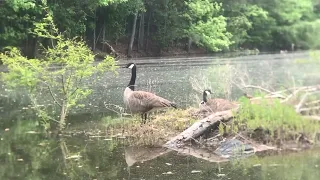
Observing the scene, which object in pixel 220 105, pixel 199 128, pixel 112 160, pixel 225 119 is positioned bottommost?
pixel 112 160

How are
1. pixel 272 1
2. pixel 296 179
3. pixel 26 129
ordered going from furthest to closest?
1. pixel 272 1
2. pixel 26 129
3. pixel 296 179

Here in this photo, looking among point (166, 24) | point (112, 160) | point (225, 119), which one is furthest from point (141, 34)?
point (112, 160)

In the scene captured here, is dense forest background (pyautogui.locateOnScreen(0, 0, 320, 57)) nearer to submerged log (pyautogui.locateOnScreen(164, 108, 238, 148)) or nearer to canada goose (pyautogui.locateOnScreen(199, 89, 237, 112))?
canada goose (pyautogui.locateOnScreen(199, 89, 237, 112))

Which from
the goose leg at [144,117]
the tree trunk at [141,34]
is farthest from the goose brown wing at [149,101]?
the tree trunk at [141,34]

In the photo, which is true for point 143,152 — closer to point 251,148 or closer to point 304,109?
point 251,148

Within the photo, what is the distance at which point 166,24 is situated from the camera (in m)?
46.8

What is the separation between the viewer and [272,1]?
190 feet

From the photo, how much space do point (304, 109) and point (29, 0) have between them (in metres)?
25.6

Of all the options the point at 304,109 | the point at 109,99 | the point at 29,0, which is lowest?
the point at 109,99

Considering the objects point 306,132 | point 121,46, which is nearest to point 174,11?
point 121,46

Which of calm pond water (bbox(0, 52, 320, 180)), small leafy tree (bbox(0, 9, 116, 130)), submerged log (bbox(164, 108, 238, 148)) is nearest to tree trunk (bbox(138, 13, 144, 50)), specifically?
small leafy tree (bbox(0, 9, 116, 130))

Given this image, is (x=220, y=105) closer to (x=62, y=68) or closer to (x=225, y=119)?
(x=225, y=119)

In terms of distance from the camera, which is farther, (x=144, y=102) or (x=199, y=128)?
(x=144, y=102)

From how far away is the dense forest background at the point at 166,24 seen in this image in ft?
116
